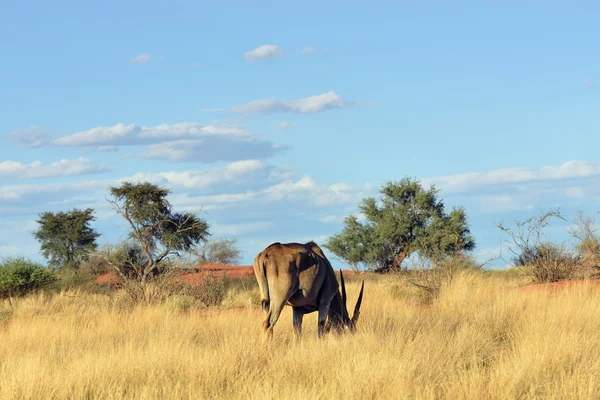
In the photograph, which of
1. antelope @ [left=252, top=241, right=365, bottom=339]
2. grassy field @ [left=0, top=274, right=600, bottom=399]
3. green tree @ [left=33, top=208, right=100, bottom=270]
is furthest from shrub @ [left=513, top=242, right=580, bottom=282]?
green tree @ [left=33, top=208, right=100, bottom=270]

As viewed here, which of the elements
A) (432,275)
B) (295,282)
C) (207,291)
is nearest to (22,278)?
(207,291)

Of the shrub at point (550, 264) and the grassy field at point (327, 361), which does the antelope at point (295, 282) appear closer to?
the grassy field at point (327, 361)

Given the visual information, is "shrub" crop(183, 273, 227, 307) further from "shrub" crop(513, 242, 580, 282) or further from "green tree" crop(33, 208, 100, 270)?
"green tree" crop(33, 208, 100, 270)

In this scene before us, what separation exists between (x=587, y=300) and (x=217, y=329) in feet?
23.0

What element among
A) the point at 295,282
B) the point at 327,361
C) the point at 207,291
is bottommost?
the point at 327,361

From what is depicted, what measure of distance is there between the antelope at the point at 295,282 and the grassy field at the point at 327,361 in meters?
0.40

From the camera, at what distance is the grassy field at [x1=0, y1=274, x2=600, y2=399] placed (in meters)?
7.05

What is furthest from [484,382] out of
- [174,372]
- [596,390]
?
[174,372]

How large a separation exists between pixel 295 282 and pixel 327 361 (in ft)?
5.13

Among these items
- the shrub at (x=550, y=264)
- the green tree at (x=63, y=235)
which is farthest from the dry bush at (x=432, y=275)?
the green tree at (x=63, y=235)

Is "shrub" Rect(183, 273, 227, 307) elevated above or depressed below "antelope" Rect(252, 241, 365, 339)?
below

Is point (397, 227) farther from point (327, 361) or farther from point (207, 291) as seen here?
point (327, 361)

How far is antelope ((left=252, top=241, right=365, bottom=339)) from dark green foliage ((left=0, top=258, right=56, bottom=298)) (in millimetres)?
15019

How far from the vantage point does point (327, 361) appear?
8.08 m
